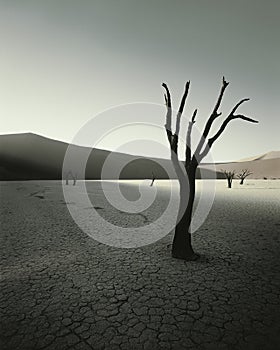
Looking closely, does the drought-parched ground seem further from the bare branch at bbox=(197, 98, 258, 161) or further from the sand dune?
the sand dune

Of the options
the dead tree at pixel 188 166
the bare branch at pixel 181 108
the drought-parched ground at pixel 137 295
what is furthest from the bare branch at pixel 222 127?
the drought-parched ground at pixel 137 295

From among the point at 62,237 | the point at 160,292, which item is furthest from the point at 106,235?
the point at 160,292

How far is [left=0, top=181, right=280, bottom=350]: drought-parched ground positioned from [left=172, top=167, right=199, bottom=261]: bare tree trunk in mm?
304

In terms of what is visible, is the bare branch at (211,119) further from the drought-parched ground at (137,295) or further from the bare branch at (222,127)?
the drought-parched ground at (137,295)

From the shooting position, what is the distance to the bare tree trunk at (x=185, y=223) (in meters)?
6.44

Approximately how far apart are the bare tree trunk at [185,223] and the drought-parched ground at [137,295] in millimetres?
304

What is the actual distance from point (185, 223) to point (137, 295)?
8.28 feet

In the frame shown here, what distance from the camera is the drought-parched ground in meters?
3.48

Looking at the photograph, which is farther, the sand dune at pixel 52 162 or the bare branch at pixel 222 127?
the sand dune at pixel 52 162

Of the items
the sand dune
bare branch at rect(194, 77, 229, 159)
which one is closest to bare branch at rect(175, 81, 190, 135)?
bare branch at rect(194, 77, 229, 159)

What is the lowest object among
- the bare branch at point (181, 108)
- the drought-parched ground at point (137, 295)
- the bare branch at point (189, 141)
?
the drought-parched ground at point (137, 295)

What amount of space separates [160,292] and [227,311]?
1269 mm

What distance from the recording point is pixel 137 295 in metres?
4.61

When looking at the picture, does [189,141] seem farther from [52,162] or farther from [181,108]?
[52,162]
